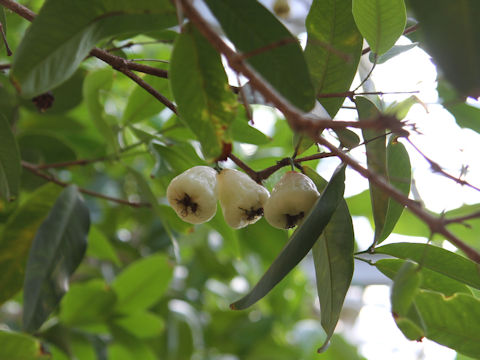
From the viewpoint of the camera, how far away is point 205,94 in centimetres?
52

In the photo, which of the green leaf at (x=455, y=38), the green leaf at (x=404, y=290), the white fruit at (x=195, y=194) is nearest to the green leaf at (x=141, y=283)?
the white fruit at (x=195, y=194)

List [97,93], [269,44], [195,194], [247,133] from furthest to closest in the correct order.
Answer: [97,93]
[247,133]
[195,194]
[269,44]

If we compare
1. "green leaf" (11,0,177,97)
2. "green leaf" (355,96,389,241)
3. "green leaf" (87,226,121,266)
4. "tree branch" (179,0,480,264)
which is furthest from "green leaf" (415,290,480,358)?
"green leaf" (87,226,121,266)

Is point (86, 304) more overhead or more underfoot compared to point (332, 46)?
more underfoot

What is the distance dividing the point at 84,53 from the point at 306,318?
69.1 inches

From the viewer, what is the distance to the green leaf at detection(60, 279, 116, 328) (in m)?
1.22

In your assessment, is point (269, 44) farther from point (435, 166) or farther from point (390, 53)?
point (390, 53)

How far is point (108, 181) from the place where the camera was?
1651 mm

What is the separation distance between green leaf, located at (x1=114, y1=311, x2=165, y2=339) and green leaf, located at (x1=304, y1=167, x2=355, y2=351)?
0.74 metres

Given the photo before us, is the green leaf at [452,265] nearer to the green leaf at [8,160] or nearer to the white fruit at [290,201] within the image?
the white fruit at [290,201]

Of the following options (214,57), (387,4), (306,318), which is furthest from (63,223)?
(306,318)

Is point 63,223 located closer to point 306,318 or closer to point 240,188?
point 240,188

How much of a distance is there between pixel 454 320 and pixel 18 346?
566mm

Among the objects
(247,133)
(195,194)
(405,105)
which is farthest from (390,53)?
(195,194)
